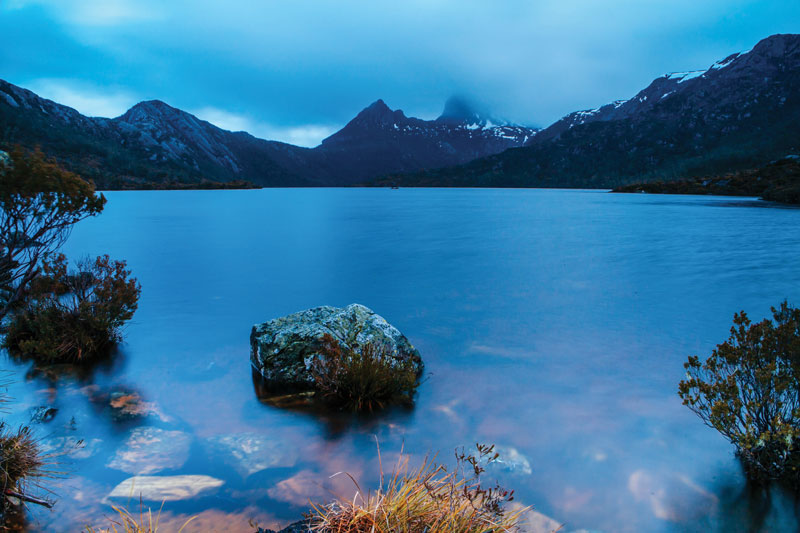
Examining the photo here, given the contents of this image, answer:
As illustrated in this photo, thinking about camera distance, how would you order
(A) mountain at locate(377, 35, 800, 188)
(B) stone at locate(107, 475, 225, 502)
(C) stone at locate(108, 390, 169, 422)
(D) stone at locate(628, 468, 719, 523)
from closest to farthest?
(D) stone at locate(628, 468, 719, 523)
(B) stone at locate(107, 475, 225, 502)
(C) stone at locate(108, 390, 169, 422)
(A) mountain at locate(377, 35, 800, 188)

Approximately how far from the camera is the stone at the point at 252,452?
4902mm

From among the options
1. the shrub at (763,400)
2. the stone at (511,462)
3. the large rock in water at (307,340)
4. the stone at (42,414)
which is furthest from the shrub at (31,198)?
the shrub at (763,400)

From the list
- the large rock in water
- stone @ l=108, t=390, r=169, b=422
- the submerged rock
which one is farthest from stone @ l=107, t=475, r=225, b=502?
the large rock in water

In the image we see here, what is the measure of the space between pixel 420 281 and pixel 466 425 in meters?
10.5

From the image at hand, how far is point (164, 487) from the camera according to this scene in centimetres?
448

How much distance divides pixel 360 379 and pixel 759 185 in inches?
3326

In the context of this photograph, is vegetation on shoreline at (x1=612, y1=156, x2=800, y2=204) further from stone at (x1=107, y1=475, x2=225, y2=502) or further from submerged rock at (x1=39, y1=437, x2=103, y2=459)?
submerged rock at (x1=39, y1=437, x2=103, y2=459)

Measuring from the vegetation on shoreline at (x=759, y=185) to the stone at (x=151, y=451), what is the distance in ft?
227

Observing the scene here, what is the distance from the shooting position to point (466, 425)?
5859 millimetres

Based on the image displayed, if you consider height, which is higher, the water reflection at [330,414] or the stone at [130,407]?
the stone at [130,407]

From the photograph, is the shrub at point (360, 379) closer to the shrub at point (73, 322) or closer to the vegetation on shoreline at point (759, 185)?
the shrub at point (73, 322)

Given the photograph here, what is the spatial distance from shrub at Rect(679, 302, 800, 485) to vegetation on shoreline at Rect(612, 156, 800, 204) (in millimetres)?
64606

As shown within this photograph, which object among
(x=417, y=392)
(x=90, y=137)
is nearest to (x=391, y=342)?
(x=417, y=392)

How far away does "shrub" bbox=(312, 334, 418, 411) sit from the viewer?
6.33m
